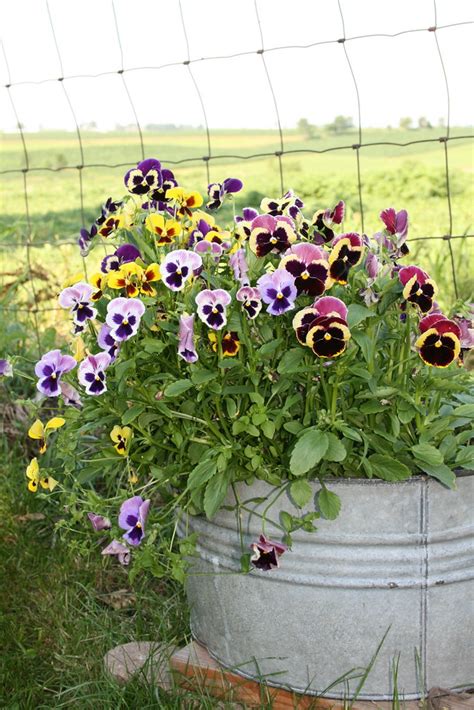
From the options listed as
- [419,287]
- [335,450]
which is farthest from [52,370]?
[419,287]

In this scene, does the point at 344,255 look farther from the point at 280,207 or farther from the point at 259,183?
the point at 259,183

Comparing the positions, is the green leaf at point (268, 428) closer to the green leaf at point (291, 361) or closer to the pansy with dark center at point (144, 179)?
the green leaf at point (291, 361)

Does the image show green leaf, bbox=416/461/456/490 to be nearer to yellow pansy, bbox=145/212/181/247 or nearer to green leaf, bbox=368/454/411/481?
Result: green leaf, bbox=368/454/411/481

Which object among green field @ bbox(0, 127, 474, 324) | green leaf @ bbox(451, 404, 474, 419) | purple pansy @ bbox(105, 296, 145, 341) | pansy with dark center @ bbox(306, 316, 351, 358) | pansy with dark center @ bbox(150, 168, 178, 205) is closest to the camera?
pansy with dark center @ bbox(306, 316, 351, 358)

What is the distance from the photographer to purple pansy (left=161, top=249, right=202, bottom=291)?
151cm

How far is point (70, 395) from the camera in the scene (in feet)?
5.55

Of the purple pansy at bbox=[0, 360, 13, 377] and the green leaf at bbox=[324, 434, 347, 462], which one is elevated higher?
the purple pansy at bbox=[0, 360, 13, 377]

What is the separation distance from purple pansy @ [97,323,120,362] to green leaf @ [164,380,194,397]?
11 centimetres

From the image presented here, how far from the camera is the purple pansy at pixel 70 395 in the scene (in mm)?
1680

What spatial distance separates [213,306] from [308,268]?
0.54 feet

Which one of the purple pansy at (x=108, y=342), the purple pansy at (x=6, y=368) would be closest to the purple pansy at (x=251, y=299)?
the purple pansy at (x=108, y=342)

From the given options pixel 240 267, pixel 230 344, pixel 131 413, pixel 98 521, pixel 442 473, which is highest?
pixel 240 267

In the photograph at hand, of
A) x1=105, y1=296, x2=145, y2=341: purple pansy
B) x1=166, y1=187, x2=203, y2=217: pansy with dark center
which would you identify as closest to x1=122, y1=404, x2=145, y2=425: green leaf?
x1=105, y1=296, x2=145, y2=341: purple pansy

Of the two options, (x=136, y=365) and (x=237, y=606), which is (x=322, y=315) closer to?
(x=136, y=365)
